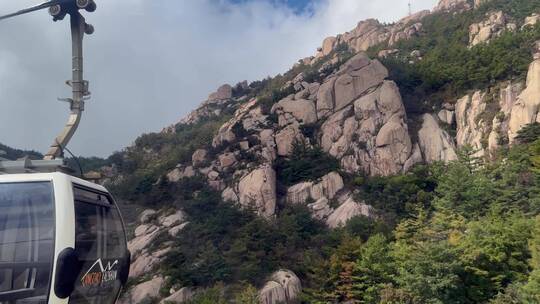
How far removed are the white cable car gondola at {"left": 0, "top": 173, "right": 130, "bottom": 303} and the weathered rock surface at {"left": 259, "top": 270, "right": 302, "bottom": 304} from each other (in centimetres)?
1969

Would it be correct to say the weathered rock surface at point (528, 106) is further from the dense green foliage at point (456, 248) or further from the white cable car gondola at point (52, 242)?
the white cable car gondola at point (52, 242)

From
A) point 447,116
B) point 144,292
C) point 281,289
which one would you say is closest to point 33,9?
point 281,289

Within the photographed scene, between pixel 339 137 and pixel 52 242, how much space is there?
33794 millimetres

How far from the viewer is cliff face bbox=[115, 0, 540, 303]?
3347cm

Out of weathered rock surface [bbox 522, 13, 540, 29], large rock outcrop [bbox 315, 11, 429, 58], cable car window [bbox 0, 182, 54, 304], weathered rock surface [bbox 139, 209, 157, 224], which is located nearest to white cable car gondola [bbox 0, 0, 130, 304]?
cable car window [bbox 0, 182, 54, 304]

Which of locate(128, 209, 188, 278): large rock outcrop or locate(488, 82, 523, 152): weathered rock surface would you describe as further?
locate(488, 82, 523, 152): weathered rock surface

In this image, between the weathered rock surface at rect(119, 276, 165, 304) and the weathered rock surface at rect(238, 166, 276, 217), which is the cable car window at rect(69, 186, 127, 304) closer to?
the weathered rock surface at rect(119, 276, 165, 304)

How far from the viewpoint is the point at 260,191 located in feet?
114

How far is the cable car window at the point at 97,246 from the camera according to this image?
5.50m

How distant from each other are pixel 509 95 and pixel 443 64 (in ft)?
27.7

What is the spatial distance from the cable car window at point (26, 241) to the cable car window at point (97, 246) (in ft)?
0.98

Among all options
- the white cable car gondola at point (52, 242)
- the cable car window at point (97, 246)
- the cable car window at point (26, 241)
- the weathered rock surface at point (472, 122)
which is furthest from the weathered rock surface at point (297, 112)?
the cable car window at point (26, 241)

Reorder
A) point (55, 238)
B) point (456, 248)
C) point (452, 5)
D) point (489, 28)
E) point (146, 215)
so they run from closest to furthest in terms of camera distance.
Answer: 1. point (55, 238)
2. point (456, 248)
3. point (146, 215)
4. point (489, 28)
5. point (452, 5)

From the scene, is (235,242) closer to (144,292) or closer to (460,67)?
(144,292)
